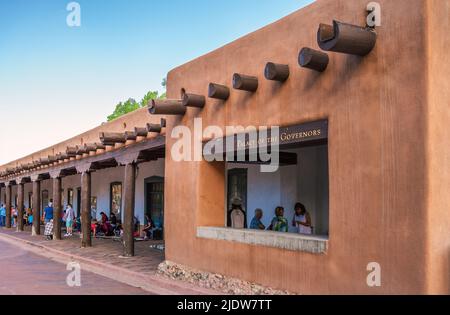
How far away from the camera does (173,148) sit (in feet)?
34.9

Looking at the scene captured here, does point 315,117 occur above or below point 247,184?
above

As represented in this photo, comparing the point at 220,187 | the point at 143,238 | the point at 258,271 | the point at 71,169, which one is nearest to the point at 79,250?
the point at 143,238

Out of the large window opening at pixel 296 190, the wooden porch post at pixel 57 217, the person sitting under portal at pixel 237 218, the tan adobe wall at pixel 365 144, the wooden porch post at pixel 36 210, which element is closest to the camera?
the tan adobe wall at pixel 365 144

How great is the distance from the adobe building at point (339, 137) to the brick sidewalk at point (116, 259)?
0.62 metres

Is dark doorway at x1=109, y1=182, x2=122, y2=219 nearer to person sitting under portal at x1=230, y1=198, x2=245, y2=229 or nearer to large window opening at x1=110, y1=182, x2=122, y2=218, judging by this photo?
large window opening at x1=110, y1=182, x2=122, y2=218

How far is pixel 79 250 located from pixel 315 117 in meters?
10.8

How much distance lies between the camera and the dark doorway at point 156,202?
61.8 ft

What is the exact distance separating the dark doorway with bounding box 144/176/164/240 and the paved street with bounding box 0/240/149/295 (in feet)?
17.8

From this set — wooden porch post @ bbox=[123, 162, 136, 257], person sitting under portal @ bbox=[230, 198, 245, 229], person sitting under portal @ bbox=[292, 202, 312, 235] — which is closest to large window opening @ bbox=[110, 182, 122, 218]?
wooden porch post @ bbox=[123, 162, 136, 257]

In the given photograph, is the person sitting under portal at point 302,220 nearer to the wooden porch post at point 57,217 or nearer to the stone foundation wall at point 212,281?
the stone foundation wall at point 212,281

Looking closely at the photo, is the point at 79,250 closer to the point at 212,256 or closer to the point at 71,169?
the point at 71,169

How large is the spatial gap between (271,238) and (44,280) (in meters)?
5.00

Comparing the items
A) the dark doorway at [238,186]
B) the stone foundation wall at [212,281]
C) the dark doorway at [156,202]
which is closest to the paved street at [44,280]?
the stone foundation wall at [212,281]

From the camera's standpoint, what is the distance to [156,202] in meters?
19.5
